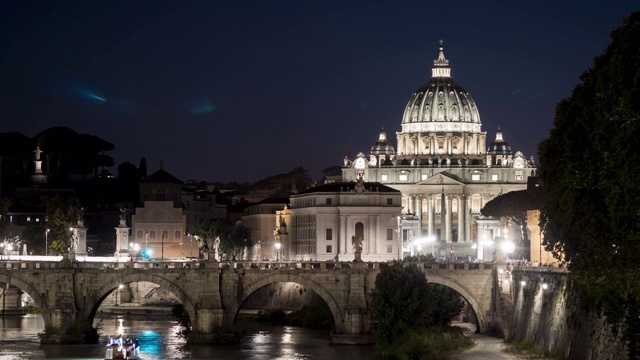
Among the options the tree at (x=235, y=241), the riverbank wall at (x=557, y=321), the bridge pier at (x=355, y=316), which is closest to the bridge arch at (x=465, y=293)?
the bridge pier at (x=355, y=316)

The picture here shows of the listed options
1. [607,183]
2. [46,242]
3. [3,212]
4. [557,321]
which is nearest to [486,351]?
[557,321]

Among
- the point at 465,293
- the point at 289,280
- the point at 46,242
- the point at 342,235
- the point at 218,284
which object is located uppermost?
the point at 342,235

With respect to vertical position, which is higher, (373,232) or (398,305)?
(373,232)

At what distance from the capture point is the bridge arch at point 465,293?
78.4 meters

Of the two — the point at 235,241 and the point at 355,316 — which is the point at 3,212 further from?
the point at 355,316

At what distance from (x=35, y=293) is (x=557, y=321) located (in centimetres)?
2988

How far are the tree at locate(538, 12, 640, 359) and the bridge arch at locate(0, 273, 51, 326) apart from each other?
32111 millimetres

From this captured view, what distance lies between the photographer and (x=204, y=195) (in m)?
172

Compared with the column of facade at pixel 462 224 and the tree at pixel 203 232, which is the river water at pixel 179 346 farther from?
the column of facade at pixel 462 224

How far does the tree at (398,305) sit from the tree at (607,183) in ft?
60.9

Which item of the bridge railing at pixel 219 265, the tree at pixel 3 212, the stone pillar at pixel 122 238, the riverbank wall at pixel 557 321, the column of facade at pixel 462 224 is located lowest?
the riverbank wall at pixel 557 321

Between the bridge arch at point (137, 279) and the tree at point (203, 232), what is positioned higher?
the tree at point (203, 232)

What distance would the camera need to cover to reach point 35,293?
80.9m

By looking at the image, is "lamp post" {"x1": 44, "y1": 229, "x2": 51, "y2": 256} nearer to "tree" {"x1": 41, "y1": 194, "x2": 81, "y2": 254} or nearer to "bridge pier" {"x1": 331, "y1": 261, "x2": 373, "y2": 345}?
"tree" {"x1": 41, "y1": 194, "x2": 81, "y2": 254}
